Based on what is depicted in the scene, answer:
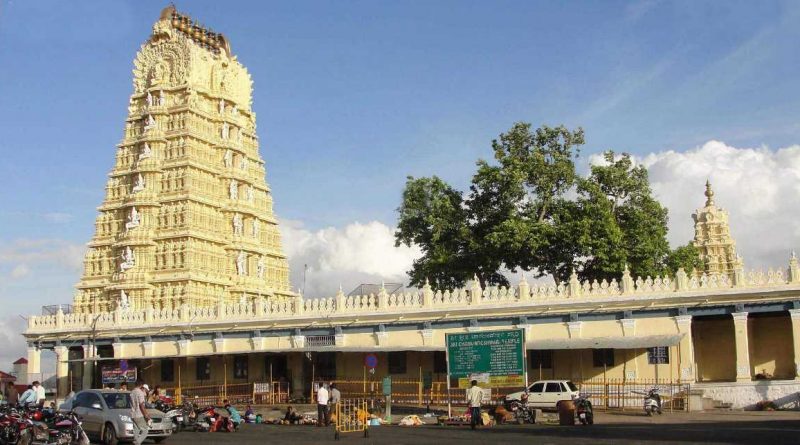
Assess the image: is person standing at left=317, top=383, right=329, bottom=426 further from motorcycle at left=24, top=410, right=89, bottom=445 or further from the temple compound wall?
motorcycle at left=24, top=410, right=89, bottom=445

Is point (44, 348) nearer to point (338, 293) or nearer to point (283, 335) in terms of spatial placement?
point (283, 335)

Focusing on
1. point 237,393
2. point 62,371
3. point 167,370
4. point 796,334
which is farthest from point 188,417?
point 62,371

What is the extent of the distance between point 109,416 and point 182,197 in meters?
34.5

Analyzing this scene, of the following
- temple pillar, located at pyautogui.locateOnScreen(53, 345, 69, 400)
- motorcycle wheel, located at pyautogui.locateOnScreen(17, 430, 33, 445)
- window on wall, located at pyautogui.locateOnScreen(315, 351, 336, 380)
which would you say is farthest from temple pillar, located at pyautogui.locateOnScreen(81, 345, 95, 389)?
motorcycle wheel, located at pyautogui.locateOnScreen(17, 430, 33, 445)

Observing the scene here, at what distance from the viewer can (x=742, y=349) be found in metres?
34.6

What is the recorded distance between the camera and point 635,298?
36.5 metres

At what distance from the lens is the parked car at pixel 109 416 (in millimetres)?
23391

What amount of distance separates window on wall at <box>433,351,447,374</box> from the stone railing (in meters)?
2.20

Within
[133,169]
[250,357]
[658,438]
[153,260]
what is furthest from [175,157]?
[658,438]

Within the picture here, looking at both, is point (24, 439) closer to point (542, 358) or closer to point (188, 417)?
point (188, 417)

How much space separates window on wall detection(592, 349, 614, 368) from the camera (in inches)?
1480

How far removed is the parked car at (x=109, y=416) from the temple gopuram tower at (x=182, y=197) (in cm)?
3025

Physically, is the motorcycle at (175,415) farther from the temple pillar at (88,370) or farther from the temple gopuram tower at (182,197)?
the temple gopuram tower at (182,197)

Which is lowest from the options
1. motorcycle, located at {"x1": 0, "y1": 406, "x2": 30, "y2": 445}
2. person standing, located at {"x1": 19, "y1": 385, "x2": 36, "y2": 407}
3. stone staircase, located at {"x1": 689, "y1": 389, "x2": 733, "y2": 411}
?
stone staircase, located at {"x1": 689, "y1": 389, "x2": 733, "y2": 411}
